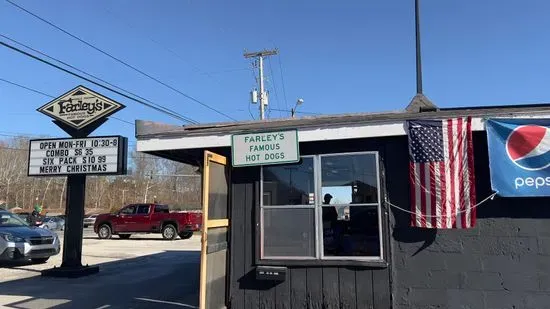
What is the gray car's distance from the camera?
50.1 ft

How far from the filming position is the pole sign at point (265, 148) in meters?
7.65

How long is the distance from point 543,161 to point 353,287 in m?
3.07

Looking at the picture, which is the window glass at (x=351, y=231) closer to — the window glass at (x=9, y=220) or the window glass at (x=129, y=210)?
the window glass at (x=9, y=220)

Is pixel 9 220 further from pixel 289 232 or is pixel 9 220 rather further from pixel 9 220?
pixel 289 232

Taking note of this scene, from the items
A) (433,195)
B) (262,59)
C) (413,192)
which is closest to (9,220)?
(413,192)

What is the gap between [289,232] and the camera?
308 inches

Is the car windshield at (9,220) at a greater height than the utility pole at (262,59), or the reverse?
the utility pole at (262,59)

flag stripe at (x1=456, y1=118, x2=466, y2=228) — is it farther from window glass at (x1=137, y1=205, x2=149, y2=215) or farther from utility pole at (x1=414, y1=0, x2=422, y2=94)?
window glass at (x1=137, y1=205, x2=149, y2=215)

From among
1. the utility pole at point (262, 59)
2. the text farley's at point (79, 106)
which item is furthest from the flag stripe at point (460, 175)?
the utility pole at point (262, 59)

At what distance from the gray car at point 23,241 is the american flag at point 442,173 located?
12.7m

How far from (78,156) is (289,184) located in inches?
351

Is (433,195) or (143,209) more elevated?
(143,209)

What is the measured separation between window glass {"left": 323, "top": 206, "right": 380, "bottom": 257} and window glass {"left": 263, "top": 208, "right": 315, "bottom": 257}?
225 millimetres

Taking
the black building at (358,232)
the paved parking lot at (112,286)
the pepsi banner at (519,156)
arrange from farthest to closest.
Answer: the paved parking lot at (112,286) → the black building at (358,232) → the pepsi banner at (519,156)
